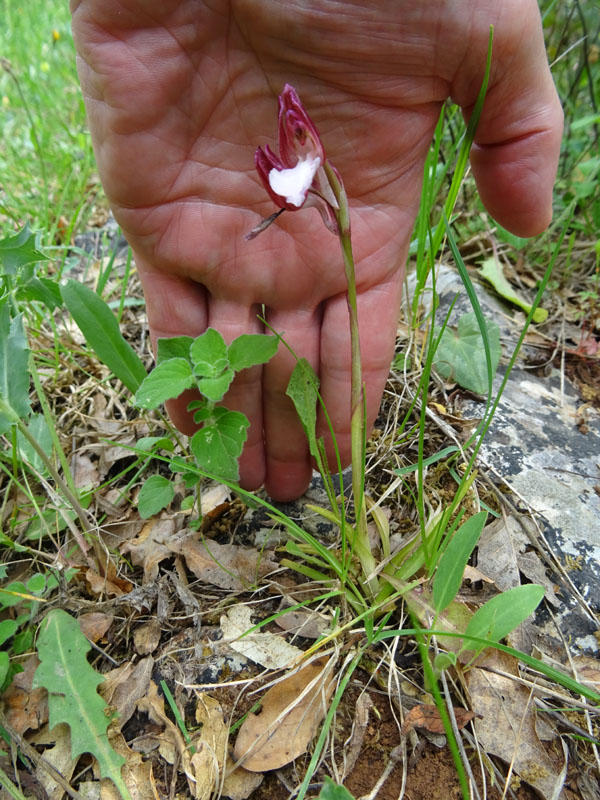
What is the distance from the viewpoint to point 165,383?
45.9 inches

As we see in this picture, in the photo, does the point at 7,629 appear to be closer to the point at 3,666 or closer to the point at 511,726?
the point at 3,666

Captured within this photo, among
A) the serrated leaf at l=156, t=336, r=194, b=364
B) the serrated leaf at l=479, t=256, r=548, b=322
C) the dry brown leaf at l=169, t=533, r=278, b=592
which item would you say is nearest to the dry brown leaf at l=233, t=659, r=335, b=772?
the dry brown leaf at l=169, t=533, r=278, b=592

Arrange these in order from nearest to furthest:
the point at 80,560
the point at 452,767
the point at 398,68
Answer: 1. the point at 452,767
2. the point at 398,68
3. the point at 80,560

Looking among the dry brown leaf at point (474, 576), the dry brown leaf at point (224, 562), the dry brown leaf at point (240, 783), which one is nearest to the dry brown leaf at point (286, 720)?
the dry brown leaf at point (240, 783)

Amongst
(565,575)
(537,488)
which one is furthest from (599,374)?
(565,575)

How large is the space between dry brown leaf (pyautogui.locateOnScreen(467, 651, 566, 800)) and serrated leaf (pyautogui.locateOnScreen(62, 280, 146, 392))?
1.03m

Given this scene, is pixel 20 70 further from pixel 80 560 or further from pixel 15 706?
pixel 15 706

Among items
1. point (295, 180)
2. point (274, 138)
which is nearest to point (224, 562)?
point (295, 180)

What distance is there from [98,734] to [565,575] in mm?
1000

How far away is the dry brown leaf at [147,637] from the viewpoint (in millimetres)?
1206

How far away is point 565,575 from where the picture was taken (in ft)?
4.08

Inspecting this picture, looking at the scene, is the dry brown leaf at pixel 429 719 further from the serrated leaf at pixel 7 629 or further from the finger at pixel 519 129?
the finger at pixel 519 129

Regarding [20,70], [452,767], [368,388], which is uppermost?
[20,70]

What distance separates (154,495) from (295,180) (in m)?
0.77
